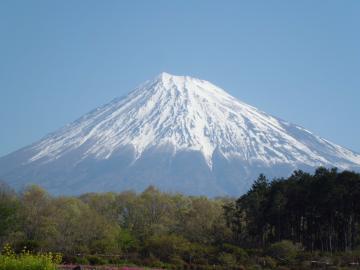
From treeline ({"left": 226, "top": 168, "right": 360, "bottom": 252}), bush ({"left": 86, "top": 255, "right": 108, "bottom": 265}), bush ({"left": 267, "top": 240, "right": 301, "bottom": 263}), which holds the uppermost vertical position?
treeline ({"left": 226, "top": 168, "right": 360, "bottom": 252})

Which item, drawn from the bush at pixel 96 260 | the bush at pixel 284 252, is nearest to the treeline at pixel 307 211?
the bush at pixel 284 252

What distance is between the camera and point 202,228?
195 feet

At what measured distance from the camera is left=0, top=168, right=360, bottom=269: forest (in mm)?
43188

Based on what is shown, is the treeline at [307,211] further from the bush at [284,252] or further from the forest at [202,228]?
the bush at [284,252]

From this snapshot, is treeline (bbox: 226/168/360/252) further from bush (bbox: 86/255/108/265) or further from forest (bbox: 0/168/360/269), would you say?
bush (bbox: 86/255/108/265)

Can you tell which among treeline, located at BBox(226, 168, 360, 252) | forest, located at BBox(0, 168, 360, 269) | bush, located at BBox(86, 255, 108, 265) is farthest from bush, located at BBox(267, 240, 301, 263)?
bush, located at BBox(86, 255, 108, 265)

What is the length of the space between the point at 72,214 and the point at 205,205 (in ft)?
52.0

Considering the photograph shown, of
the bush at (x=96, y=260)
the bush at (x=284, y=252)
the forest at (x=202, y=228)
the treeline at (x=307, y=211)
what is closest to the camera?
the bush at (x=96, y=260)

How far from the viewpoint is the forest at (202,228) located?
4319 centimetres

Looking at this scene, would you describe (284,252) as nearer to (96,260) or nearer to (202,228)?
(96,260)

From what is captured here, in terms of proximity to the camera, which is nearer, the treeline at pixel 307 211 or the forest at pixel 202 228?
the forest at pixel 202 228

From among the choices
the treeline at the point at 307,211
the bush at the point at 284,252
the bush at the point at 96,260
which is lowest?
the bush at the point at 96,260

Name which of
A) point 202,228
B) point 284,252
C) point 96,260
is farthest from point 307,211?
point 96,260

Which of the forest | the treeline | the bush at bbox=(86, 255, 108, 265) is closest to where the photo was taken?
the bush at bbox=(86, 255, 108, 265)
